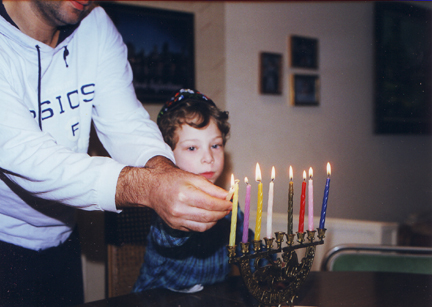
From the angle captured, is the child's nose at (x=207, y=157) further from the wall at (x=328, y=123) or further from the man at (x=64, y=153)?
the wall at (x=328, y=123)

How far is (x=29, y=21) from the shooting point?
1.09m

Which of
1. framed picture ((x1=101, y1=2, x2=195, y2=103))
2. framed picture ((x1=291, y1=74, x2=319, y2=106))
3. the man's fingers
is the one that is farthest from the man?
framed picture ((x1=291, y1=74, x2=319, y2=106))

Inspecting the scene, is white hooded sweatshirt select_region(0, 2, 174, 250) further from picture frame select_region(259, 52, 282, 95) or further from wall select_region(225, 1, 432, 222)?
picture frame select_region(259, 52, 282, 95)

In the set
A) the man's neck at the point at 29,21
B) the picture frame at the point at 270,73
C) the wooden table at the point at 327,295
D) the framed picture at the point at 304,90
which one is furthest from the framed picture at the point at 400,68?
the man's neck at the point at 29,21

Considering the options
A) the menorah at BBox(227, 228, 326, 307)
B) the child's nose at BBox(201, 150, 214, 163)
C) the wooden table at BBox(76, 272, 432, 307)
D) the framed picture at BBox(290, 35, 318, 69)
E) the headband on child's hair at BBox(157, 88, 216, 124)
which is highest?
the framed picture at BBox(290, 35, 318, 69)

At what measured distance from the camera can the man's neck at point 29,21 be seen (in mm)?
1050

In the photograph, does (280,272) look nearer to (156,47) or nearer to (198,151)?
(198,151)

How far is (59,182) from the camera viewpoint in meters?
0.86

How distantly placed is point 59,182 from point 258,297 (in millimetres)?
513

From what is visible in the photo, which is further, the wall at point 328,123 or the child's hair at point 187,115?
the wall at point 328,123

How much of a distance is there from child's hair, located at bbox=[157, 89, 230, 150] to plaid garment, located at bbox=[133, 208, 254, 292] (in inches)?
14.1

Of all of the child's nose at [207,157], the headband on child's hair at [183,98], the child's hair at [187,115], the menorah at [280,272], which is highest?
the headband on child's hair at [183,98]

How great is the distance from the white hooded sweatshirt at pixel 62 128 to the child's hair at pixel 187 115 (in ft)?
0.55

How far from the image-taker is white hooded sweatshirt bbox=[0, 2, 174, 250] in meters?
0.86
